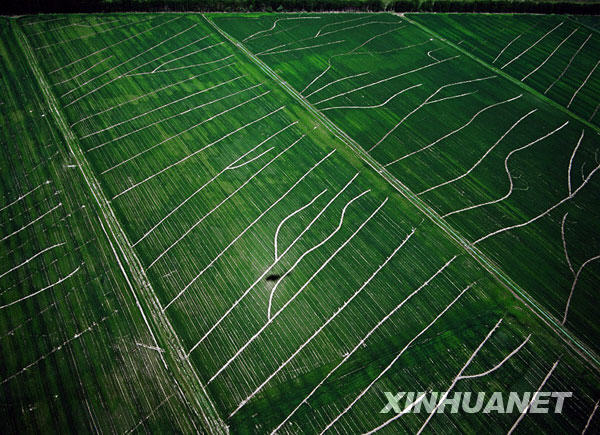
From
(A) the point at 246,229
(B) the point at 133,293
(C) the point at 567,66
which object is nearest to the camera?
(B) the point at 133,293

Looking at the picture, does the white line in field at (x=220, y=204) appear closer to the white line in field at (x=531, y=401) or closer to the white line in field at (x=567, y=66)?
the white line in field at (x=531, y=401)

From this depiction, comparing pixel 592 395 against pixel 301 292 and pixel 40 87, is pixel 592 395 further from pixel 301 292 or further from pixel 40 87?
pixel 40 87

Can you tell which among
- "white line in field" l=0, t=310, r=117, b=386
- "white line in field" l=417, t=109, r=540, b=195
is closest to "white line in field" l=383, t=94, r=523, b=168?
"white line in field" l=417, t=109, r=540, b=195

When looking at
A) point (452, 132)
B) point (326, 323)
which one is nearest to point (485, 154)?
point (452, 132)

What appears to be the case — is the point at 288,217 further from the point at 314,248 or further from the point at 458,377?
the point at 458,377

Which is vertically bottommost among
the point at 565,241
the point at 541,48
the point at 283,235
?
the point at 565,241

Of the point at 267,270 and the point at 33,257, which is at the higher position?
the point at 33,257
